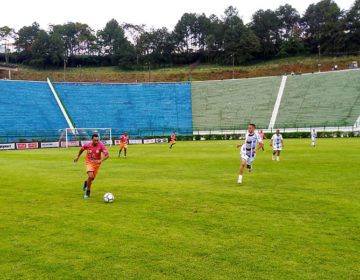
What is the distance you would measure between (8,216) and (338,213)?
8.36 meters

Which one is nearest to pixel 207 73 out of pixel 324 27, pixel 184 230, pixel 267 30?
pixel 267 30

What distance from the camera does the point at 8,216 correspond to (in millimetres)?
9141

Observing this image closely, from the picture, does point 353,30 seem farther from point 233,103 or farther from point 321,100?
point 233,103

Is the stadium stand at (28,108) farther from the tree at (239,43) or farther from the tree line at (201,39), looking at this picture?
the tree at (239,43)

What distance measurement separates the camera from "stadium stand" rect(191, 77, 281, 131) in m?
64.8

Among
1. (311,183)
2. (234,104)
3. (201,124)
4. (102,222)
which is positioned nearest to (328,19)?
(234,104)

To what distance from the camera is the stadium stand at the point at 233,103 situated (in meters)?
64.8

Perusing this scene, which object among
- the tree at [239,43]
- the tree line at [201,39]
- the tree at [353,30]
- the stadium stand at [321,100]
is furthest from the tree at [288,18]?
the stadium stand at [321,100]

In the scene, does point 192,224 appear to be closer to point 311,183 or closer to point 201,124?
point 311,183

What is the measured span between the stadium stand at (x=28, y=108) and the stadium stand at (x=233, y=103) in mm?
25515

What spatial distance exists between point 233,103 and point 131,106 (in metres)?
20.1

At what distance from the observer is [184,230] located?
25.3 ft

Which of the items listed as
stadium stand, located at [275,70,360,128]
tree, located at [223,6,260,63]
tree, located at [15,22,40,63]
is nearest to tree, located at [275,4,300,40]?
A: tree, located at [223,6,260,63]

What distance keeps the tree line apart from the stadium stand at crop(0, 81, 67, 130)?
4274 centimetres
